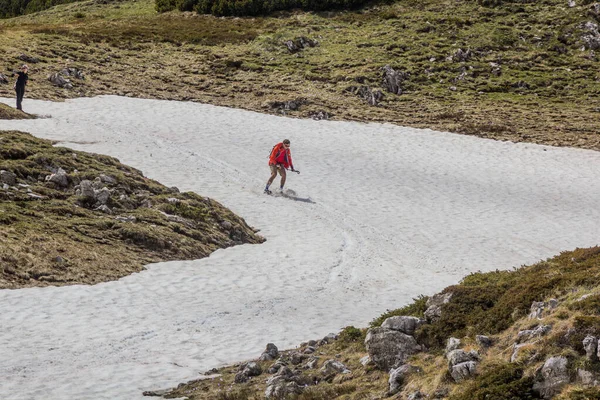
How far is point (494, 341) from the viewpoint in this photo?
10.4m

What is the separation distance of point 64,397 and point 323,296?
364 inches

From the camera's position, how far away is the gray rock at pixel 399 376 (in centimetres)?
1010

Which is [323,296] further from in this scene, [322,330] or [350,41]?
[350,41]

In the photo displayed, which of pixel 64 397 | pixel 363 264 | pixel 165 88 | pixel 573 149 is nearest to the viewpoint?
pixel 64 397

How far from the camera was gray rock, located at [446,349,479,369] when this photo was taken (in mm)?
9578

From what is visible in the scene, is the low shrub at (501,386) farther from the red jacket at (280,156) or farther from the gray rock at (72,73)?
the gray rock at (72,73)

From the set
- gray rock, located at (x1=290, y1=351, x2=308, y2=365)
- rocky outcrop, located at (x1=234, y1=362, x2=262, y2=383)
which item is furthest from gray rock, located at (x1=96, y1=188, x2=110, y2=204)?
rocky outcrop, located at (x1=234, y1=362, x2=262, y2=383)

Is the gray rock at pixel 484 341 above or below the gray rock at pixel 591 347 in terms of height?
below

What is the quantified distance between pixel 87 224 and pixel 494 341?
1508 centimetres

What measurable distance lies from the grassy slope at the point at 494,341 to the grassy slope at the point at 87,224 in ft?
26.1

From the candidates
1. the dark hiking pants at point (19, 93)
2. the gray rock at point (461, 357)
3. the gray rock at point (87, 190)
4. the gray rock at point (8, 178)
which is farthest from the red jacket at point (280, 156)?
the gray rock at point (461, 357)

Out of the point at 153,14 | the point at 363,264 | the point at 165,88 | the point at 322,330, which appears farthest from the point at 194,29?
the point at 322,330

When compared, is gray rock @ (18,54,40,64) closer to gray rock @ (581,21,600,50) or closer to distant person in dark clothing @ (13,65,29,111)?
distant person in dark clothing @ (13,65,29,111)

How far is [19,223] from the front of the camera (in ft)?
66.5
